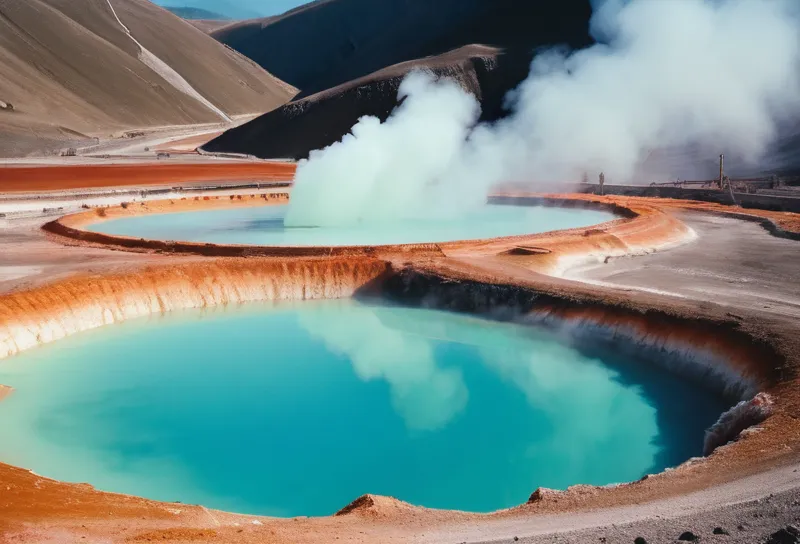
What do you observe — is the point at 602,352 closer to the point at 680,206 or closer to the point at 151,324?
the point at 151,324

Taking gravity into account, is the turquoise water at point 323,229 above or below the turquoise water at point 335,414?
above

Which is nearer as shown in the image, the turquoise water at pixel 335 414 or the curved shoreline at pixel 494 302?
the curved shoreline at pixel 494 302

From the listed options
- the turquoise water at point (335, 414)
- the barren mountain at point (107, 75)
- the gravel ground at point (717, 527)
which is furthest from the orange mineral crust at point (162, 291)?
the barren mountain at point (107, 75)

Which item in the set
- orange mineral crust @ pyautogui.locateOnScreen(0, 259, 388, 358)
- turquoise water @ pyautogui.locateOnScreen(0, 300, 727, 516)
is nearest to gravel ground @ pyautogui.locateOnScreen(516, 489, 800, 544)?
turquoise water @ pyautogui.locateOnScreen(0, 300, 727, 516)

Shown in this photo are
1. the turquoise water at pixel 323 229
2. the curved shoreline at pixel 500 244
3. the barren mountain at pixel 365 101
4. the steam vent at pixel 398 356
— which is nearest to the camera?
the steam vent at pixel 398 356

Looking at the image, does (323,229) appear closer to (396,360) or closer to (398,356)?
(398,356)

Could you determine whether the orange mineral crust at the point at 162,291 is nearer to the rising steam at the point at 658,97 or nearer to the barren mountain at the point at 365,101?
the rising steam at the point at 658,97

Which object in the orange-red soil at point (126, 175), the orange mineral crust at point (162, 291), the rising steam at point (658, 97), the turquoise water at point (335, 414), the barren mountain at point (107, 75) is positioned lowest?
the turquoise water at point (335, 414)

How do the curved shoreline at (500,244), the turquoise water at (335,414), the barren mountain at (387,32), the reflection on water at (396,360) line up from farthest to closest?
the barren mountain at (387,32) → the curved shoreline at (500,244) → the reflection on water at (396,360) → the turquoise water at (335,414)
